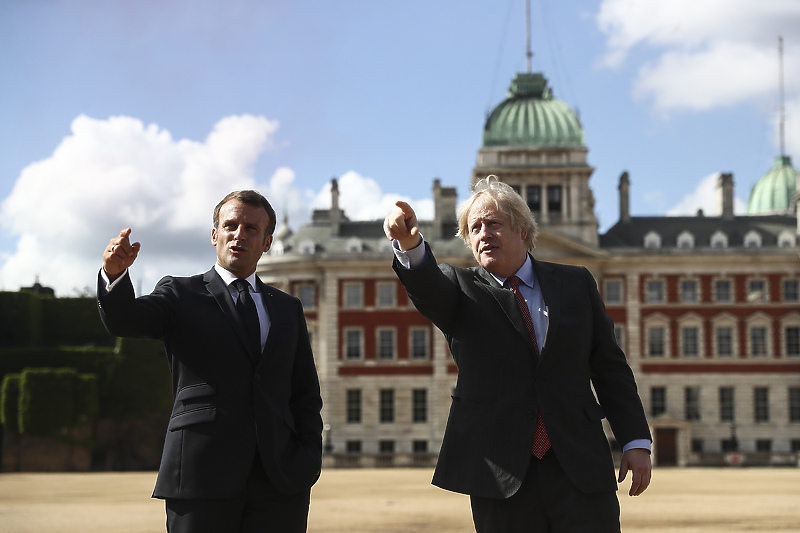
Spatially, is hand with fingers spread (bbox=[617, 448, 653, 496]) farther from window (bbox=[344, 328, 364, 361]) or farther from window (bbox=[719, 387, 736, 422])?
window (bbox=[719, 387, 736, 422])

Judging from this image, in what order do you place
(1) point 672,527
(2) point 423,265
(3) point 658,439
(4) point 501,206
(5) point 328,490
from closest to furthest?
(2) point 423,265
(4) point 501,206
(1) point 672,527
(5) point 328,490
(3) point 658,439

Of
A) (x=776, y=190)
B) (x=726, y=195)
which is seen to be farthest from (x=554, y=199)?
(x=776, y=190)

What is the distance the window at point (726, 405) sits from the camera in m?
47.8

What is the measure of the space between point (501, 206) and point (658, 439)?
44.3 meters

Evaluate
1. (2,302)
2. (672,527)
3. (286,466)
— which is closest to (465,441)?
(286,466)

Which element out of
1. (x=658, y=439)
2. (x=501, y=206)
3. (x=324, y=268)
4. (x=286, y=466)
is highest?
(x=324, y=268)

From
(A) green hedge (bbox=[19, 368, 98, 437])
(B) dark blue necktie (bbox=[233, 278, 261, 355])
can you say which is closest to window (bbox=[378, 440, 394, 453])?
(A) green hedge (bbox=[19, 368, 98, 437])

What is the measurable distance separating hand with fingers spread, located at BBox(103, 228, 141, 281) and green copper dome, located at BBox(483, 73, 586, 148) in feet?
151

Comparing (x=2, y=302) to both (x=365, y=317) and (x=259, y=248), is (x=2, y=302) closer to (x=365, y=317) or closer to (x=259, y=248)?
(x=365, y=317)

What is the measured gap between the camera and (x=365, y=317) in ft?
161

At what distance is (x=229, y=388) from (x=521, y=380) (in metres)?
1.61

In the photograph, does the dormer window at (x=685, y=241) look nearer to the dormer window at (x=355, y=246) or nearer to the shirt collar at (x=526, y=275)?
the dormer window at (x=355, y=246)

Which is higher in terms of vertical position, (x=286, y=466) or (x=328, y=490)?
(x=286, y=466)

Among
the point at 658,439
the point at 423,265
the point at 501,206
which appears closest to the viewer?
the point at 423,265
